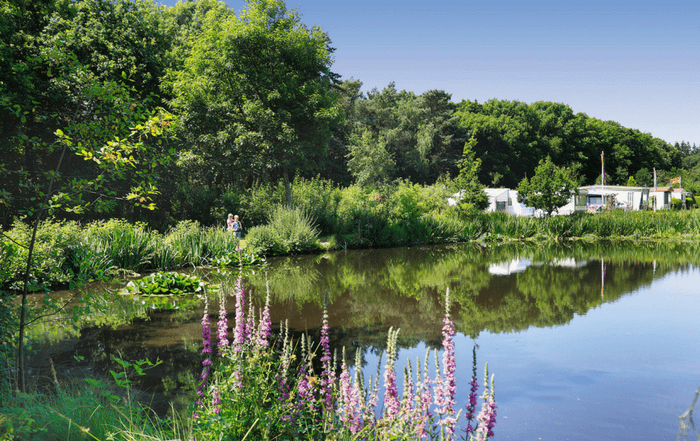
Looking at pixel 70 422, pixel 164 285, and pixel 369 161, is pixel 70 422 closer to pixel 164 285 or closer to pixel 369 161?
pixel 164 285

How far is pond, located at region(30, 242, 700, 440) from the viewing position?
4785mm

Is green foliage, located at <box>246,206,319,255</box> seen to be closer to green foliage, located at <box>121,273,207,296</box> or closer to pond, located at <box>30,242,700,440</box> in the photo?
pond, located at <box>30,242,700,440</box>

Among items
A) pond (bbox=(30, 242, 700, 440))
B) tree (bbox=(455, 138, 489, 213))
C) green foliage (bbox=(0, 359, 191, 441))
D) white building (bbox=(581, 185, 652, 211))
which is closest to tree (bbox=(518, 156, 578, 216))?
tree (bbox=(455, 138, 489, 213))

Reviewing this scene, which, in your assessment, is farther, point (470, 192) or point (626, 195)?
point (626, 195)

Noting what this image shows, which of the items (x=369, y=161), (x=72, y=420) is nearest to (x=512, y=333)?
(x=72, y=420)

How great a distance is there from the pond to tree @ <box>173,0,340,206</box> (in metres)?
6.74

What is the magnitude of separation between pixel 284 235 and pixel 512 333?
35.2ft

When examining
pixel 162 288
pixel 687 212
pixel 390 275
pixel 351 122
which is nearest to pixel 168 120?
pixel 162 288

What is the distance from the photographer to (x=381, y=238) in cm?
2072

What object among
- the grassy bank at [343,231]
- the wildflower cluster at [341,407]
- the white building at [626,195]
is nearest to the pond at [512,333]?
the wildflower cluster at [341,407]

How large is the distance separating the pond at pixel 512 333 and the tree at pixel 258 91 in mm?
6740

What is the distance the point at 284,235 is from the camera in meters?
16.8

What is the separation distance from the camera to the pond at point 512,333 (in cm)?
479

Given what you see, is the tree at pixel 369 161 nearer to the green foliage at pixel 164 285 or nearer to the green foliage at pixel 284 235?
the green foliage at pixel 284 235
